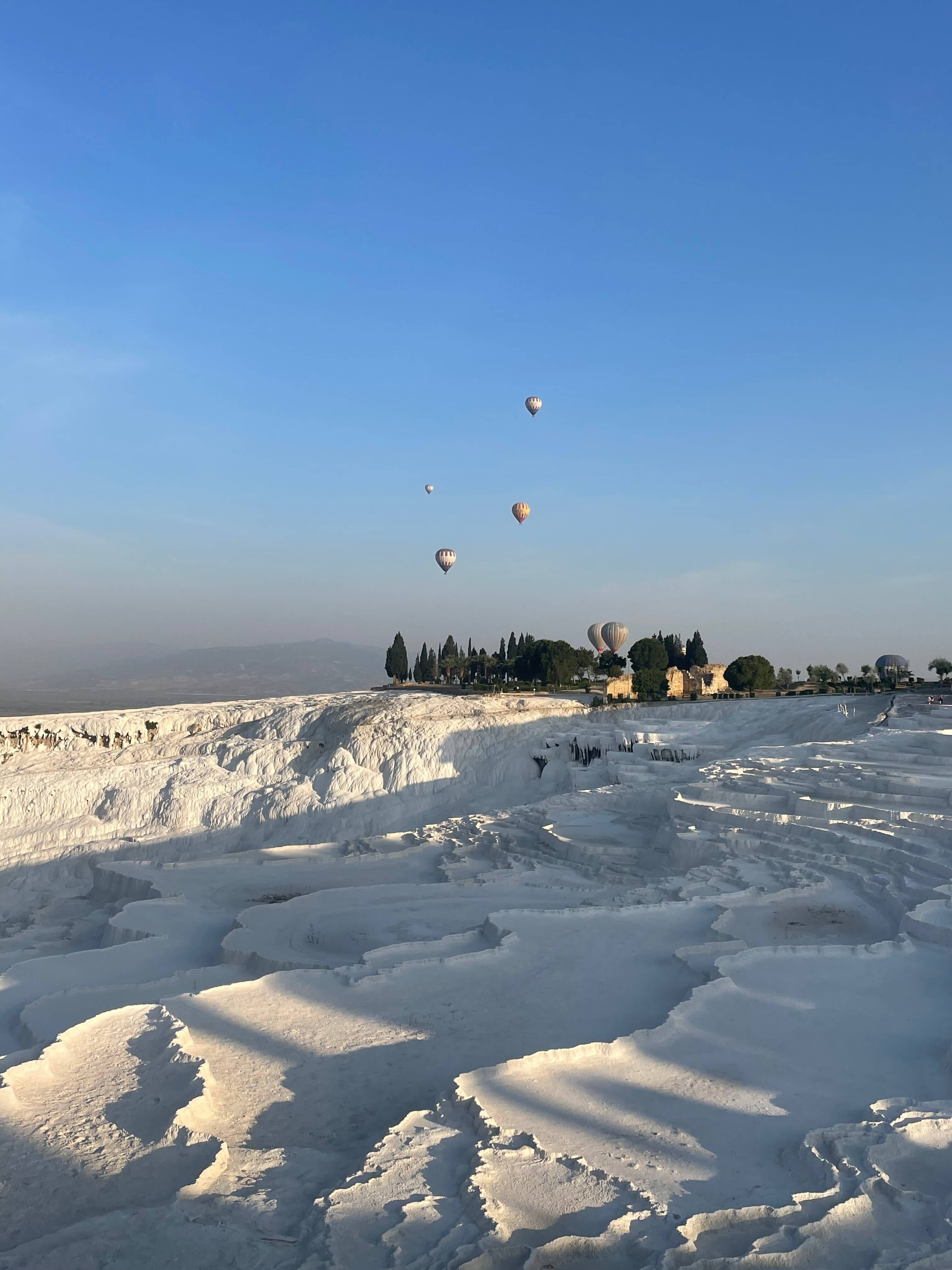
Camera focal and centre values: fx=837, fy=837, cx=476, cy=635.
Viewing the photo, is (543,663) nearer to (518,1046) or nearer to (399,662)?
(399,662)

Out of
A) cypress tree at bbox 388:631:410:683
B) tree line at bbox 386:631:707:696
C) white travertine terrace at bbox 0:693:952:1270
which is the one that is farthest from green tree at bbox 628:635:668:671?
white travertine terrace at bbox 0:693:952:1270

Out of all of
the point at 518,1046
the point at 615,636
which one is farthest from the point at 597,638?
the point at 518,1046

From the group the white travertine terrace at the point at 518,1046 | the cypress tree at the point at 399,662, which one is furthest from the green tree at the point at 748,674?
the white travertine terrace at the point at 518,1046

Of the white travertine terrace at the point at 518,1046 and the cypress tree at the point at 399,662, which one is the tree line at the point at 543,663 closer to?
the cypress tree at the point at 399,662

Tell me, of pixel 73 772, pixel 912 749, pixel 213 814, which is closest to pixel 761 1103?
pixel 912 749

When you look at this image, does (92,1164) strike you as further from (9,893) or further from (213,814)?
(213,814)

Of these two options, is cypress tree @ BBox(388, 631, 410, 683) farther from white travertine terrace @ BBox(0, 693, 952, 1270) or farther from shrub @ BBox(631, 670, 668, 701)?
white travertine terrace @ BBox(0, 693, 952, 1270)
